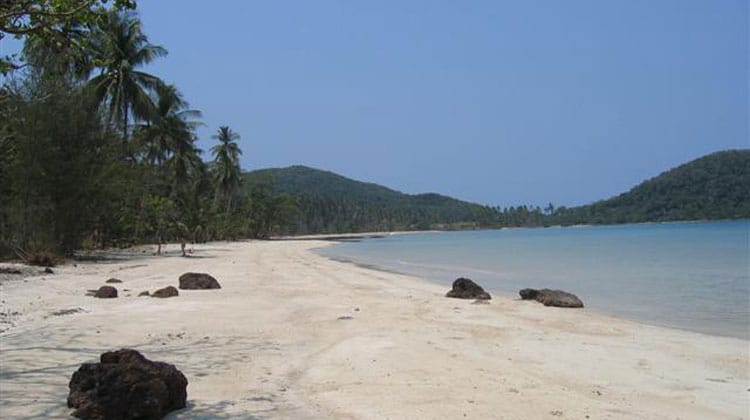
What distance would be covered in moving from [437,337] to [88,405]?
487cm

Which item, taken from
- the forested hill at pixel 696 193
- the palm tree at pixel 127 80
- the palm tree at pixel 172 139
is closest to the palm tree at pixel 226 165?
the palm tree at pixel 172 139

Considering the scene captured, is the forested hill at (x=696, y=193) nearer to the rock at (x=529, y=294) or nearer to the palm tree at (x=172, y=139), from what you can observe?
the palm tree at (x=172, y=139)

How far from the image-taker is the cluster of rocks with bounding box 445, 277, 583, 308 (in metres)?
12.8

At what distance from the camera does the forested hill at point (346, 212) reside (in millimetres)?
121062

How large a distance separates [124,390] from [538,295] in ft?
34.1

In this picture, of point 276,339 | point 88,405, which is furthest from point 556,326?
point 88,405

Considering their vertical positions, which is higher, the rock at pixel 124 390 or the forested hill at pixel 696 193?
the forested hill at pixel 696 193

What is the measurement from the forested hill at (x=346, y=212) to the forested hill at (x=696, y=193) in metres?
39.4

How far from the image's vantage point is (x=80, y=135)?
70.7 ft

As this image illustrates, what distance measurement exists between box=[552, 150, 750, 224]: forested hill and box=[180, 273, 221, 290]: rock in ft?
382

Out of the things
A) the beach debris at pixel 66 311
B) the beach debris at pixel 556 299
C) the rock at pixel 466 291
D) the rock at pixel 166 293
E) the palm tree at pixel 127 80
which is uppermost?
the palm tree at pixel 127 80

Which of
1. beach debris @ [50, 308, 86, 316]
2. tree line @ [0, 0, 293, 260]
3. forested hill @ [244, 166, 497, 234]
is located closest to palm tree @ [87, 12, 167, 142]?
tree line @ [0, 0, 293, 260]

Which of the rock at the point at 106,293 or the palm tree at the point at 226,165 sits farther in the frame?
the palm tree at the point at 226,165

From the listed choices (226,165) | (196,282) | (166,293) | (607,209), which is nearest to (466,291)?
(196,282)
